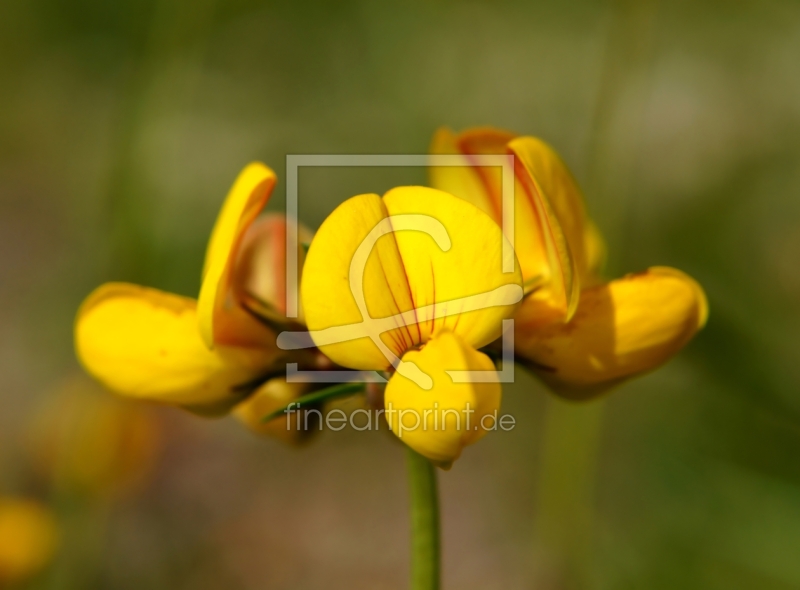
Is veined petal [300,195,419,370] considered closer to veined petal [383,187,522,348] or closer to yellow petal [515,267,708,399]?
veined petal [383,187,522,348]

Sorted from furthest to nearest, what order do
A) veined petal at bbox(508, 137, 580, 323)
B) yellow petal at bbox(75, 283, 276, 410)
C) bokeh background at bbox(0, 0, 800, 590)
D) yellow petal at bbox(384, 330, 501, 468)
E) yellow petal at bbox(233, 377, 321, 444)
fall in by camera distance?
bokeh background at bbox(0, 0, 800, 590)
yellow petal at bbox(233, 377, 321, 444)
yellow petal at bbox(75, 283, 276, 410)
veined petal at bbox(508, 137, 580, 323)
yellow petal at bbox(384, 330, 501, 468)

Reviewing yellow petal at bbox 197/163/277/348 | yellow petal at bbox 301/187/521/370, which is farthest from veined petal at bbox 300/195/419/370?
yellow petal at bbox 197/163/277/348

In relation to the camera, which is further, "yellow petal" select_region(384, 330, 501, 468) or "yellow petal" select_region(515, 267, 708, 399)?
"yellow petal" select_region(515, 267, 708, 399)

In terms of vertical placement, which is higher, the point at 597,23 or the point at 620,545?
the point at 597,23

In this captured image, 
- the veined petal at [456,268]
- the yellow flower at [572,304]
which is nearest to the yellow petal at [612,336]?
the yellow flower at [572,304]

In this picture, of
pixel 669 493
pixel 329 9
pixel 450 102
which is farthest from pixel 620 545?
pixel 329 9

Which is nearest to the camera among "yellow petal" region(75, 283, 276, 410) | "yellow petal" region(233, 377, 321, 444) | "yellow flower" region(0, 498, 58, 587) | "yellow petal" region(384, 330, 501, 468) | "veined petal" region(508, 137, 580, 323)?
"yellow petal" region(384, 330, 501, 468)

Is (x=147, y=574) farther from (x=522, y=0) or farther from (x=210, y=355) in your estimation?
(x=522, y=0)
